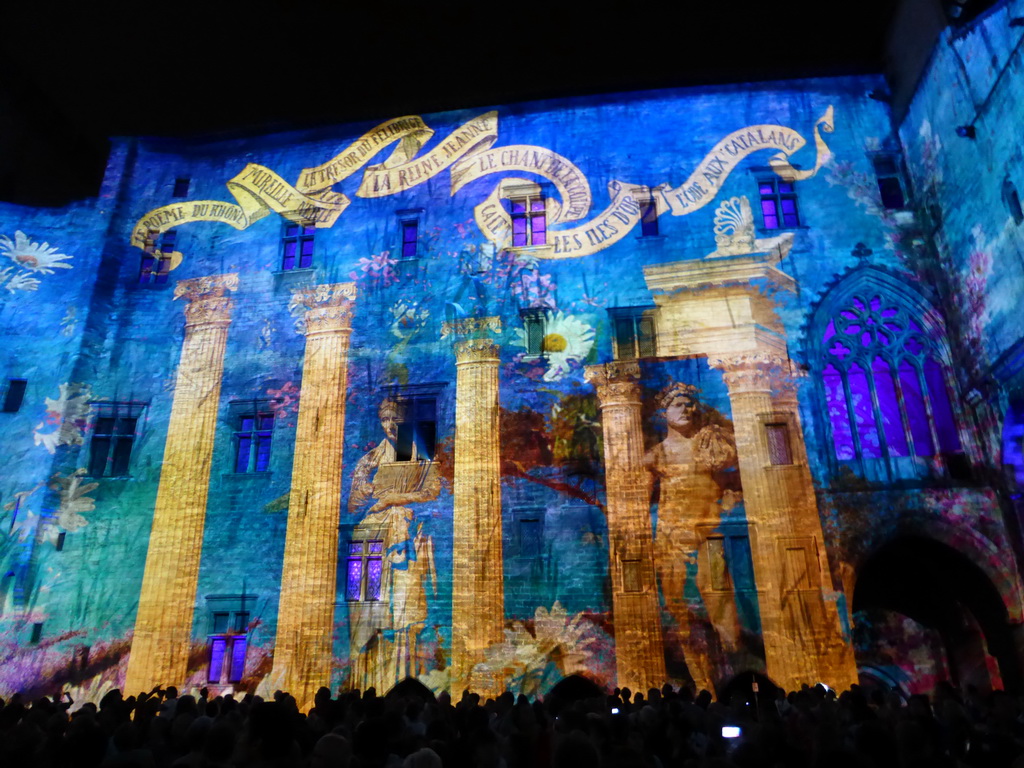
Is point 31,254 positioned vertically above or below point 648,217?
above

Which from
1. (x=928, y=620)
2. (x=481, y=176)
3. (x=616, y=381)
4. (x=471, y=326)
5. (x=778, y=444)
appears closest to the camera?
(x=778, y=444)

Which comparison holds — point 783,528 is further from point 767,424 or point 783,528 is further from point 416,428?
point 416,428

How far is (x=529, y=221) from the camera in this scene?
1627cm

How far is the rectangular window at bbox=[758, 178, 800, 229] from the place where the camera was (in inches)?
608

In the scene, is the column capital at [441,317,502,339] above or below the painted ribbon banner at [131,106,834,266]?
below

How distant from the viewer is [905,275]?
14688mm

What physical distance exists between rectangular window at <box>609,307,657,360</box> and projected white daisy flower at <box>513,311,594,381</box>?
1.86 ft

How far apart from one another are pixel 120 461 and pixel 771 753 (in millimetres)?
15366

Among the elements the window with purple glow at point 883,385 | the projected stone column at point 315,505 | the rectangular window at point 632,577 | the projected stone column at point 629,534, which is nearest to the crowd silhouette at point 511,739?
the projected stone column at point 629,534

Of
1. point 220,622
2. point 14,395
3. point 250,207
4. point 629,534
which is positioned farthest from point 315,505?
point 250,207

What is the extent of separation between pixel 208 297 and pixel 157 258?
2.02m

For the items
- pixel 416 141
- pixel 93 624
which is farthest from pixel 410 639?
pixel 416 141

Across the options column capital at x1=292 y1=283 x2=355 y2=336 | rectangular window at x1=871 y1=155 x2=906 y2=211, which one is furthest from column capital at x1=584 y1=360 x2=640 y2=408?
rectangular window at x1=871 y1=155 x2=906 y2=211

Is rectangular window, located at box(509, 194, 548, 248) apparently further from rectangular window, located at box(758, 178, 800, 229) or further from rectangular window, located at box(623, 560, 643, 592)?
rectangular window, located at box(623, 560, 643, 592)
